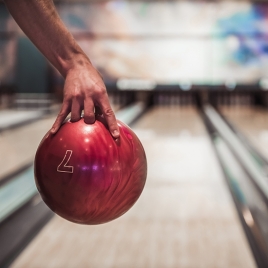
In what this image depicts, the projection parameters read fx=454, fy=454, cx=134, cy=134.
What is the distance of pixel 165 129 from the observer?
5293mm

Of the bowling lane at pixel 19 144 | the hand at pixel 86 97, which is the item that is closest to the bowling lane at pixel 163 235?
the hand at pixel 86 97

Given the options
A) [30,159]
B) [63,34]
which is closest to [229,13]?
[30,159]

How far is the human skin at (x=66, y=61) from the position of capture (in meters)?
1.24

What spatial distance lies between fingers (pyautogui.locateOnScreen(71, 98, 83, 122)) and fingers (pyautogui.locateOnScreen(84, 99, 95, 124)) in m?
0.02

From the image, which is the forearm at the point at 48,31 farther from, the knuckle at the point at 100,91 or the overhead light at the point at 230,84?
the overhead light at the point at 230,84

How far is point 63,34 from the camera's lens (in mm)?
1290

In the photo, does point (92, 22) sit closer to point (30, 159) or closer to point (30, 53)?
point (30, 53)

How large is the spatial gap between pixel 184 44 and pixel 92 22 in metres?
1.61

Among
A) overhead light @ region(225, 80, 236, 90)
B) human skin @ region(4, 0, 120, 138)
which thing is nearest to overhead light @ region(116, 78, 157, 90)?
overhead light @ region(225, 80, 236, 90)

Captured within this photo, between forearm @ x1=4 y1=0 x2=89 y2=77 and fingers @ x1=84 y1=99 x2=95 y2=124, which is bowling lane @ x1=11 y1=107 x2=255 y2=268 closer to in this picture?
fingers @ x1=84 y1=99 x2=95 y2=124

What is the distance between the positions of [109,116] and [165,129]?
13.3 feet

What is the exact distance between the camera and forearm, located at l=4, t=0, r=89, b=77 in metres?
1.27

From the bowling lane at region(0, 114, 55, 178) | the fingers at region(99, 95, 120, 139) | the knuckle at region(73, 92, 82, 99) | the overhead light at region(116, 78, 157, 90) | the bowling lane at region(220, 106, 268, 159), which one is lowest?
the bowling lane at region(220, 106, 268, 159)

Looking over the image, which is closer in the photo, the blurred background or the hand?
the hand
